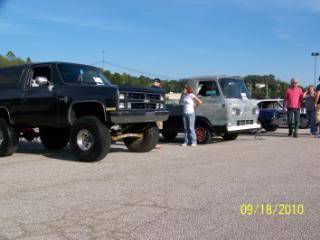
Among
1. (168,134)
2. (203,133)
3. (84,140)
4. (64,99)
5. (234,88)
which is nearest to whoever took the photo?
(84,140)

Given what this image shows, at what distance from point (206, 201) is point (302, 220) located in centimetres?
129

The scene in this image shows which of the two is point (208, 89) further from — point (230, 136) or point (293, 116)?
point (293, 116)

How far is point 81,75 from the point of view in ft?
34.3

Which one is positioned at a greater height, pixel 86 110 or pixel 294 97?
pixel 294 97

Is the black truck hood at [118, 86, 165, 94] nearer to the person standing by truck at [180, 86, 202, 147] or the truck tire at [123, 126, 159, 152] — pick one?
the truck tire at [123, 126, 159, 152]

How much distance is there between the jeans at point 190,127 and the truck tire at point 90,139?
3941 millimetres

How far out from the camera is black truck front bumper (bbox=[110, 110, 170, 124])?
941 centimetres

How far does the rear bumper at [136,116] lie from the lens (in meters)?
9.41

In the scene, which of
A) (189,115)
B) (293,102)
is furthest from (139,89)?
(293,102)

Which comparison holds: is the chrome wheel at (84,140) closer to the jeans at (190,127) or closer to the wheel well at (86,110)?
the wheel well at (86,110)

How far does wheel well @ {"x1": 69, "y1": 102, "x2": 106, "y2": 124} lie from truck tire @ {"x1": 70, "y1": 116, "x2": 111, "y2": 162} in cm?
28

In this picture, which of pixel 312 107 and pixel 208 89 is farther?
pixel 312 107
